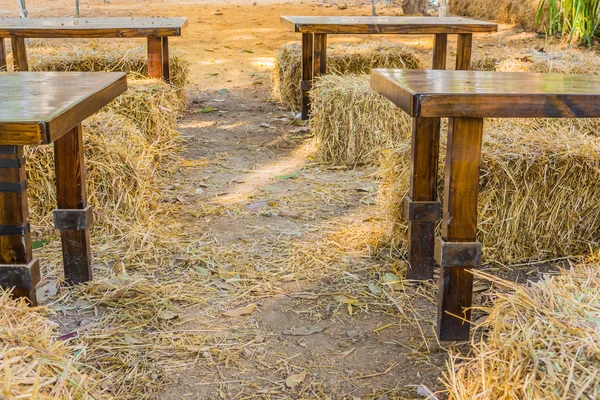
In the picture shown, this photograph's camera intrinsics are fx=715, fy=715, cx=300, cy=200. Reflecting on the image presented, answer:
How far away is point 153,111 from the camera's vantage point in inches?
189

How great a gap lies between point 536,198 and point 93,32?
11.9ft

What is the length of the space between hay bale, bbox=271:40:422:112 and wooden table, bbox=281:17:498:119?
1.34ft

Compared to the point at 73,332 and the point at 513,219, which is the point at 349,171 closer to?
the point at 513,219

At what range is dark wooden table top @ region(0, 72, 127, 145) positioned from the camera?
192 centimetres

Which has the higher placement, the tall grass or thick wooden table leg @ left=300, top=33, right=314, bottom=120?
the tall grass

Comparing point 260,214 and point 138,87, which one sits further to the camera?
point 138,87

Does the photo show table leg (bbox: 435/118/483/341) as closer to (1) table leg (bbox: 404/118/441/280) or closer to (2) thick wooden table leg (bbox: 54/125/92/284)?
(1) table leg (bbox: 404/118/441/280)

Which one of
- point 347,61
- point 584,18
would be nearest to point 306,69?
point 347,61

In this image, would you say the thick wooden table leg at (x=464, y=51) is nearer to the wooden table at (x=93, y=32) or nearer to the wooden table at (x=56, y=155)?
the wooden table at (x=93, y=32)

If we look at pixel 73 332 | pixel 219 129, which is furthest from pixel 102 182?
pixel 219 129

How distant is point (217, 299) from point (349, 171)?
2.13 meters

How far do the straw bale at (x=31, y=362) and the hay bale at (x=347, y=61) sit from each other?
494 centimetres

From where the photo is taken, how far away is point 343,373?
2291 mm

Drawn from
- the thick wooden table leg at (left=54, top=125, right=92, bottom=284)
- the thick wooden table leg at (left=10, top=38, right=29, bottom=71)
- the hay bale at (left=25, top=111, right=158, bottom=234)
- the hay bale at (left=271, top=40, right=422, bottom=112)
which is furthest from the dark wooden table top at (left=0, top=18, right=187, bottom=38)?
the thick wooden table leg at (left=54, top=125, right=92, bottom=284)
